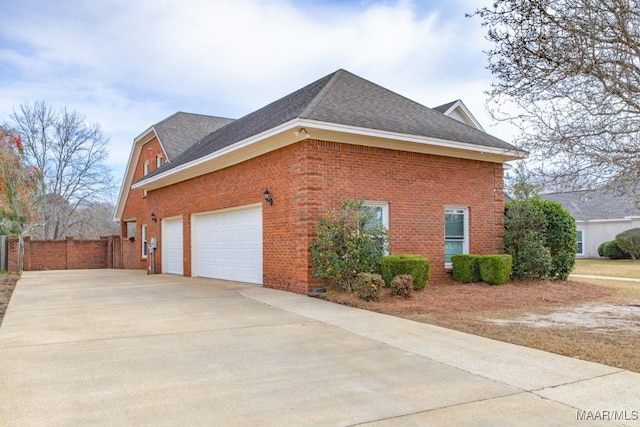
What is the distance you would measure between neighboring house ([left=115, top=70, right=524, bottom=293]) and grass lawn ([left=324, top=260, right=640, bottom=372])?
1633mm

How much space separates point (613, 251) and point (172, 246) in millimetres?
23404

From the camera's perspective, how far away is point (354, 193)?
11250mm

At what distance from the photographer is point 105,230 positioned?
36.8m

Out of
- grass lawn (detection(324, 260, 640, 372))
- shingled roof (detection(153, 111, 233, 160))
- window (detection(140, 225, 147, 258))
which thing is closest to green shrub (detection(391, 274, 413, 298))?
grass lawn (detection(324, 260, 640, 372))

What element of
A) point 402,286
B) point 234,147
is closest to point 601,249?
point 402,286

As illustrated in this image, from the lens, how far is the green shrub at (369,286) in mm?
9281

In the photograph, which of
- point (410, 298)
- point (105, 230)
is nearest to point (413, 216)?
point (410, 298)

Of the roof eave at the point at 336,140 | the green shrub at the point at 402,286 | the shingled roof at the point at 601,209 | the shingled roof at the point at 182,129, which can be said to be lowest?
the green shrub at the point at 402,286

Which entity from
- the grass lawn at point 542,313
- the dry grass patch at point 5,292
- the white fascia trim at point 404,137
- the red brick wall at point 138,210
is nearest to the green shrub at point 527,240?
the grass lawn at point 542,313

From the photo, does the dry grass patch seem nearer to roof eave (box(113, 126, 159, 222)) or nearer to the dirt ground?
the dirt ground

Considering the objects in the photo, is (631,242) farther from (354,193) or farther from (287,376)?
(287,376)

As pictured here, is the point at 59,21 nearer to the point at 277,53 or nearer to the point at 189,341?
the point at 277,53

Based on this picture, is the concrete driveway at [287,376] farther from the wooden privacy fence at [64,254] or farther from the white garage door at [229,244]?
the wooden privacy fence at [64,254]

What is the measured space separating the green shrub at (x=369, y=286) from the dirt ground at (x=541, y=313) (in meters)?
0.17
